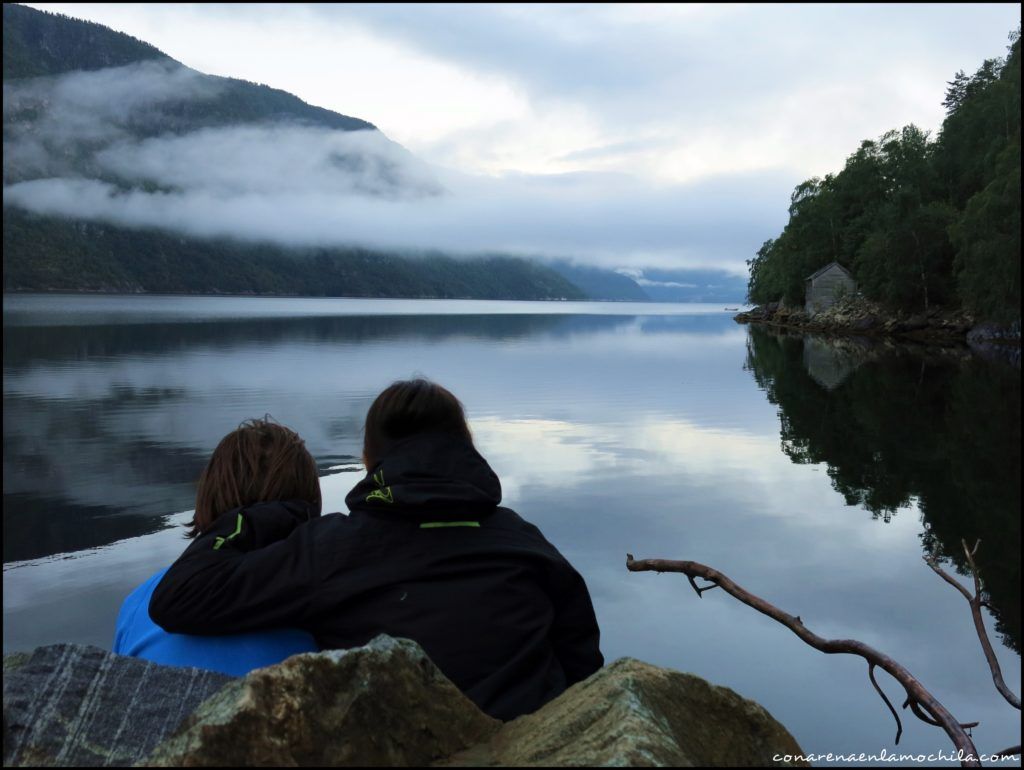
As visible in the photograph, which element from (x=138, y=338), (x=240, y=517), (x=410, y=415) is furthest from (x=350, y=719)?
(x=138, y=338)

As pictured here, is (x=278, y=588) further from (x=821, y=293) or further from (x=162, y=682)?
(x=821, y=293)

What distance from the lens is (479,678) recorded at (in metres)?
2.71

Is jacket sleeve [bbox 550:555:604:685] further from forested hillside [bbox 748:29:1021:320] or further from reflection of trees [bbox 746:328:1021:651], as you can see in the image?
forested hillside [bbox 748:29:1021:320]

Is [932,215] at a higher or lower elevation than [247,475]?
higher

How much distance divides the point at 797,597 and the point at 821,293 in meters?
70.8

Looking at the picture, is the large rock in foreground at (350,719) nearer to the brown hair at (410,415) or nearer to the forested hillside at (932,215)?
the brown hair at (410,415)

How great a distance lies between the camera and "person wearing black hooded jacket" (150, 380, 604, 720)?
2564mm

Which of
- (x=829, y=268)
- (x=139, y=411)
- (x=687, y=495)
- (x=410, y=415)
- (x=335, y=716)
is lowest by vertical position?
(x=139, y=411)

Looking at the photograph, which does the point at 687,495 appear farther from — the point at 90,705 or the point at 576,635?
the point at 90,705

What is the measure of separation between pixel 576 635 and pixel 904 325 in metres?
61.7

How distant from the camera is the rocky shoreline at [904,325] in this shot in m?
43.5

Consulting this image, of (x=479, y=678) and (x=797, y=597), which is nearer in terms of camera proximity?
(x=479, y=678)

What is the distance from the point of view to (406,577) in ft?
8.80

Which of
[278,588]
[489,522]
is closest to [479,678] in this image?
[489,522]
